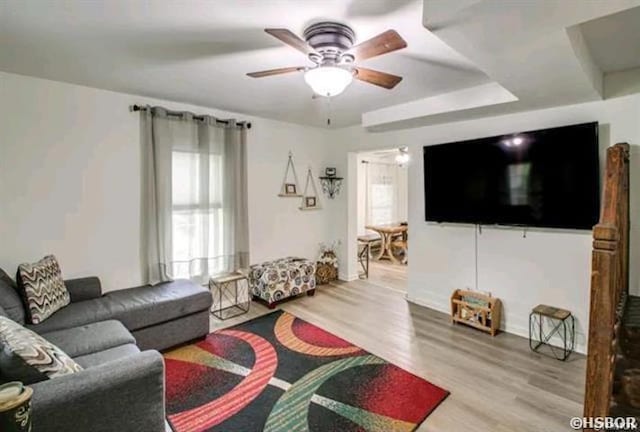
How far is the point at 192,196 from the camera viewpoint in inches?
149

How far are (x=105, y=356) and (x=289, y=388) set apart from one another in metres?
1.24

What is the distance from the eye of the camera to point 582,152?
2781 mm

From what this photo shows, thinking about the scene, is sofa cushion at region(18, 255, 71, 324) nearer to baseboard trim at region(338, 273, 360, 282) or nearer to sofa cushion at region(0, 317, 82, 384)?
sofa cushion at region(0, 317, 82, 384)

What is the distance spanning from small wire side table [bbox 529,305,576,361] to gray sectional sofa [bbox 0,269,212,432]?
314 cm

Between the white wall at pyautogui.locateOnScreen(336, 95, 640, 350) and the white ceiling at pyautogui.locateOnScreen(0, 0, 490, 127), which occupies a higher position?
the white ceiling at pyautogui.locateOnScreen(0, 0, 490, 127)

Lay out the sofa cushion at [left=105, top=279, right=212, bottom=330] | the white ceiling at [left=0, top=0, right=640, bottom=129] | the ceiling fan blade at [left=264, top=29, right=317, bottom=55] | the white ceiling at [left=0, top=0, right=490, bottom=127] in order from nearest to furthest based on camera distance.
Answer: the white ceiling at [left=0, top=0, right=640, bottom=129], the ceiling fan blade at [left=264, top=29, right=317, bottom=55], the white ceiling at [left=0, top=0, right=490, bottom=127], the sofa cushion at [left=105, top=279, right=212, bottom=330]

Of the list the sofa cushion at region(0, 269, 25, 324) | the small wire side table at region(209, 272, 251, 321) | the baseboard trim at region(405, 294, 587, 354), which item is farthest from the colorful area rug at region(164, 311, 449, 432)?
the baseboard trim at region(405, 294, 587, 354)

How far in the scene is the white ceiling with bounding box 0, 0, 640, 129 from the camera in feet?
5.04

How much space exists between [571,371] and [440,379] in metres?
1.11

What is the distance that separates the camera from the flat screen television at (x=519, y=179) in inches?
110

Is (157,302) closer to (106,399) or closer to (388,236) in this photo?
(106,399)

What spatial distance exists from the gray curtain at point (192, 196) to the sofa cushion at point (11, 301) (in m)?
1.11

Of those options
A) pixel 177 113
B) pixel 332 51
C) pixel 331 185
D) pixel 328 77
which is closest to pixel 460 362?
pixel 328 77

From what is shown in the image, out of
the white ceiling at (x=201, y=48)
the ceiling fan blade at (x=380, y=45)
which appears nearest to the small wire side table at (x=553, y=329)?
the white ceiling at (x=201, y=48)
